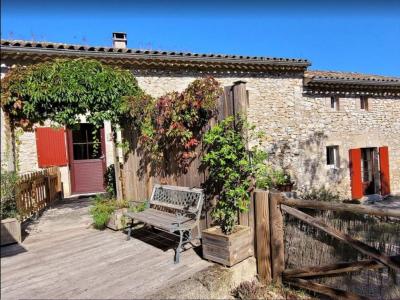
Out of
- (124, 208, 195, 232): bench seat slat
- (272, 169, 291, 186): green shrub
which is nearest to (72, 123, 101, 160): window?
(272, 169, 291, 186): green shrub

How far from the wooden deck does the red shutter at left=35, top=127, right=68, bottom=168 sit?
5054mm

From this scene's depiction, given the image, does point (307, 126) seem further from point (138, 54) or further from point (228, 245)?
point (228, 245)

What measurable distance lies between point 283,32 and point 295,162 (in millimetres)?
4094

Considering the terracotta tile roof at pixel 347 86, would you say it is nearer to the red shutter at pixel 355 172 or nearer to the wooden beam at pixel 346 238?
the red shutter at pixel 355 172

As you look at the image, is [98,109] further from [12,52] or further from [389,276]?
[389,276]

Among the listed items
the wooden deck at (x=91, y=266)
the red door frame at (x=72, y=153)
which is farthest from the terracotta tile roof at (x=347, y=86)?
the wooden deck at (x=91, y=266)

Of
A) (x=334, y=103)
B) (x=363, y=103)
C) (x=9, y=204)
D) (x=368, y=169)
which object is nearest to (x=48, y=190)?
(x=9, y=204)

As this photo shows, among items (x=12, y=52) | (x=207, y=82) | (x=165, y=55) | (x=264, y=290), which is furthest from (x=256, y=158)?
(x=165, y=55)

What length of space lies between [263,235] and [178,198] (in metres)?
1.47

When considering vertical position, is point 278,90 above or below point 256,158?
above

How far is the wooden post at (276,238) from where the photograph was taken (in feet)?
12.4

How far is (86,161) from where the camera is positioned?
11.0 m

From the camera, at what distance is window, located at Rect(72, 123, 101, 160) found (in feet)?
35.2

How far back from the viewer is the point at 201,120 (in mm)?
4406
